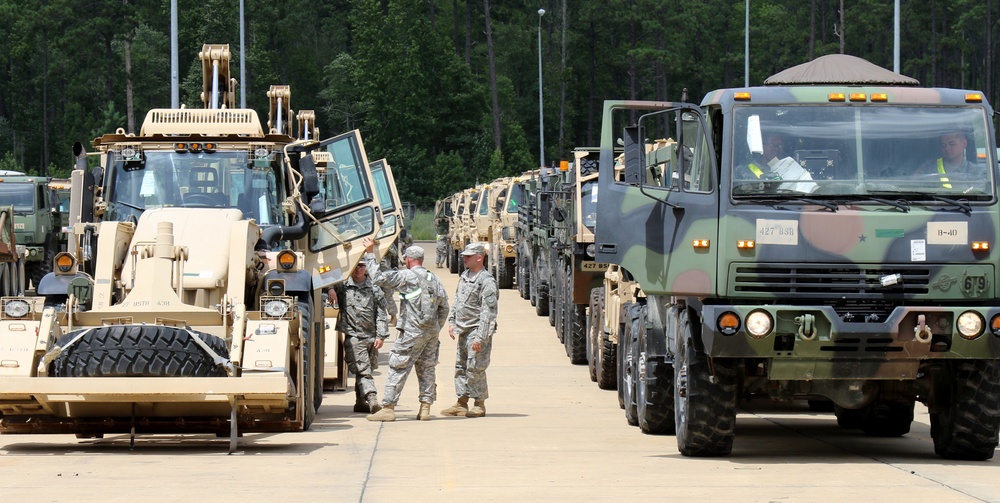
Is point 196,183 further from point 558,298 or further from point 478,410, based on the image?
point 558,298

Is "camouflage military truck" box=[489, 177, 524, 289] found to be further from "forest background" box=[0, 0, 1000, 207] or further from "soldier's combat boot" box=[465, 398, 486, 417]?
"forest background" box=[0, 0, 1000, 207]

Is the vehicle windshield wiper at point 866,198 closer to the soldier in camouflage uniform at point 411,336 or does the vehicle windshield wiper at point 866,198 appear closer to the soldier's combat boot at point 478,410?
the soldier in camouflage uniform at point 411,336

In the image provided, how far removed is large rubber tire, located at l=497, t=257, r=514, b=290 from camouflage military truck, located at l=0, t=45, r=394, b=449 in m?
20.8

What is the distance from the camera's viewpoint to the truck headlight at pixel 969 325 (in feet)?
37.9

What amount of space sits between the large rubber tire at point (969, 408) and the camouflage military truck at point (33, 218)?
24.5 meters

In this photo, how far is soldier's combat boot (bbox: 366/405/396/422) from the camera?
603 inches

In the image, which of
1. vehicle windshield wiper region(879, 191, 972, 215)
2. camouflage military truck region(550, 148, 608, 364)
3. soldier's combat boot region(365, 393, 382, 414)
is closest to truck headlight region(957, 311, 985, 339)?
vehicle windshield wiper region(879, 191, 972, 215)

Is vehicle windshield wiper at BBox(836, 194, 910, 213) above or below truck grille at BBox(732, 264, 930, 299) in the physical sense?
above

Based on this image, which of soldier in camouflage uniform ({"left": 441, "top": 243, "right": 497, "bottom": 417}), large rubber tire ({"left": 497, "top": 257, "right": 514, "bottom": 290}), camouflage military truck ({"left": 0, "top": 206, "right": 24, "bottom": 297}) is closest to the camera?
A: soldier in camouflage uniform ({"left": 441, "top": 243, "right": 497, "bottom": 417})

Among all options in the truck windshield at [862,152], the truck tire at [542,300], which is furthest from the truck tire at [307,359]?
the truck tire at [542,300]

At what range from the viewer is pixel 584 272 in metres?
20.8

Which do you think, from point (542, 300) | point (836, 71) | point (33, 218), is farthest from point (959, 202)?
point (33, 218)

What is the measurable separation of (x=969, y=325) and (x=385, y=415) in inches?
228

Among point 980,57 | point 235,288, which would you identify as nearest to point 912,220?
point 235,288
